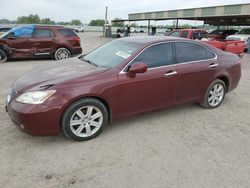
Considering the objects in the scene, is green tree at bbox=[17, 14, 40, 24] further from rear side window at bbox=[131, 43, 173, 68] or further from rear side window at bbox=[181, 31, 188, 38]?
rear side window at bbox=[131, 43, 173, 68]

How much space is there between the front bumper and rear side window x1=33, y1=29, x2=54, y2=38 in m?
7.28

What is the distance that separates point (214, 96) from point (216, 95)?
6 cm

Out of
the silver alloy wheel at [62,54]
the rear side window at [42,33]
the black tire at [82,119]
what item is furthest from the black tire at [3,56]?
the black tire at [82,119]

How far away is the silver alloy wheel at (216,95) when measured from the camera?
4.60 metres

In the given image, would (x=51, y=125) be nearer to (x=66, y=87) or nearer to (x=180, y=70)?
(x=66, y=87)

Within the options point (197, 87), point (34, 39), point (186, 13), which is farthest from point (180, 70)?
point (186, 13)

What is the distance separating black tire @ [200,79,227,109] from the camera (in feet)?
14.9

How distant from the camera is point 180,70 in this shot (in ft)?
13.0

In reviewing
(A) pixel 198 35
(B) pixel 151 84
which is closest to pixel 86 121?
(B) pixel 151 84

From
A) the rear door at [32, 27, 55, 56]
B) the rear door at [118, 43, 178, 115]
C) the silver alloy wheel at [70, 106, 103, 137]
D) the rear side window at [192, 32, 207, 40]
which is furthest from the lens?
the rear side window at [192, 32, 207, 40]

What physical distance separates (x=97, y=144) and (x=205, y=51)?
2.79m

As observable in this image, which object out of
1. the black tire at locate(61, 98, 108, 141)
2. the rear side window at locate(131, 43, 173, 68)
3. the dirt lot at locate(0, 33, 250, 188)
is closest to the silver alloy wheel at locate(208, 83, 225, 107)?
the dirt lot at locate(0, 33, 250, 188)

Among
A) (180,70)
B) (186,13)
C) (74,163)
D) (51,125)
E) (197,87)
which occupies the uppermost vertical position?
(186,13)

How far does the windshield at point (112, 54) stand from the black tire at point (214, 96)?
184 cm
